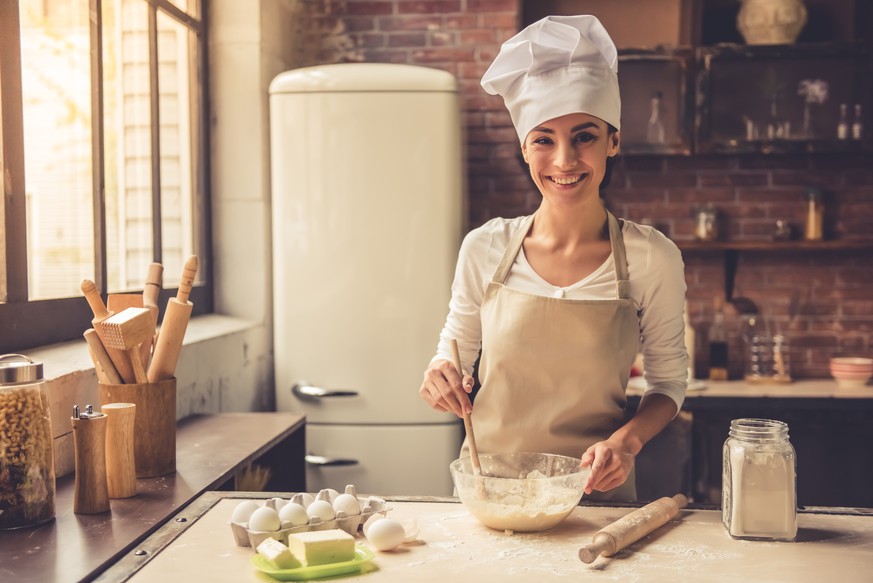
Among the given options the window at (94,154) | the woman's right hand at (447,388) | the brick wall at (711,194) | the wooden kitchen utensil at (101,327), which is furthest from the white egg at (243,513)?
the brick wall at (711,194)

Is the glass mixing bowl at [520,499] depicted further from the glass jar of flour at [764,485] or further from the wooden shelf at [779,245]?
the wooden shelf at [779,245]

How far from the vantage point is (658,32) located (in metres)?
3.95

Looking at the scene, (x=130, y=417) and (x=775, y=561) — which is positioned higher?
(x=130, y=417)

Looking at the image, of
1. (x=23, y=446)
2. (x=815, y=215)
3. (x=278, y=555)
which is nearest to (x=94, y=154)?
(x=23, y=446)

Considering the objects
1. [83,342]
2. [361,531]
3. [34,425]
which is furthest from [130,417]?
[83,342]

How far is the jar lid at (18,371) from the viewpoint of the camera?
1421 mm

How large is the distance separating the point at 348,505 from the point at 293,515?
0.09 metres

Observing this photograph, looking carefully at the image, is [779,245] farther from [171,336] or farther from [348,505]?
[348,505]

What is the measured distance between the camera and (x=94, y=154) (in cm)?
263

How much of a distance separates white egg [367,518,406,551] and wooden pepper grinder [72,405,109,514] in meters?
0.51

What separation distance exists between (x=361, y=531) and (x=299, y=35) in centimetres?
298

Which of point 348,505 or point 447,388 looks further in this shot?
point 447,388

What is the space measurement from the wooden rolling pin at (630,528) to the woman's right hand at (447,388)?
14.8 inches

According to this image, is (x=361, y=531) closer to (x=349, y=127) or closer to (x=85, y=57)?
(x=85, y=57)
